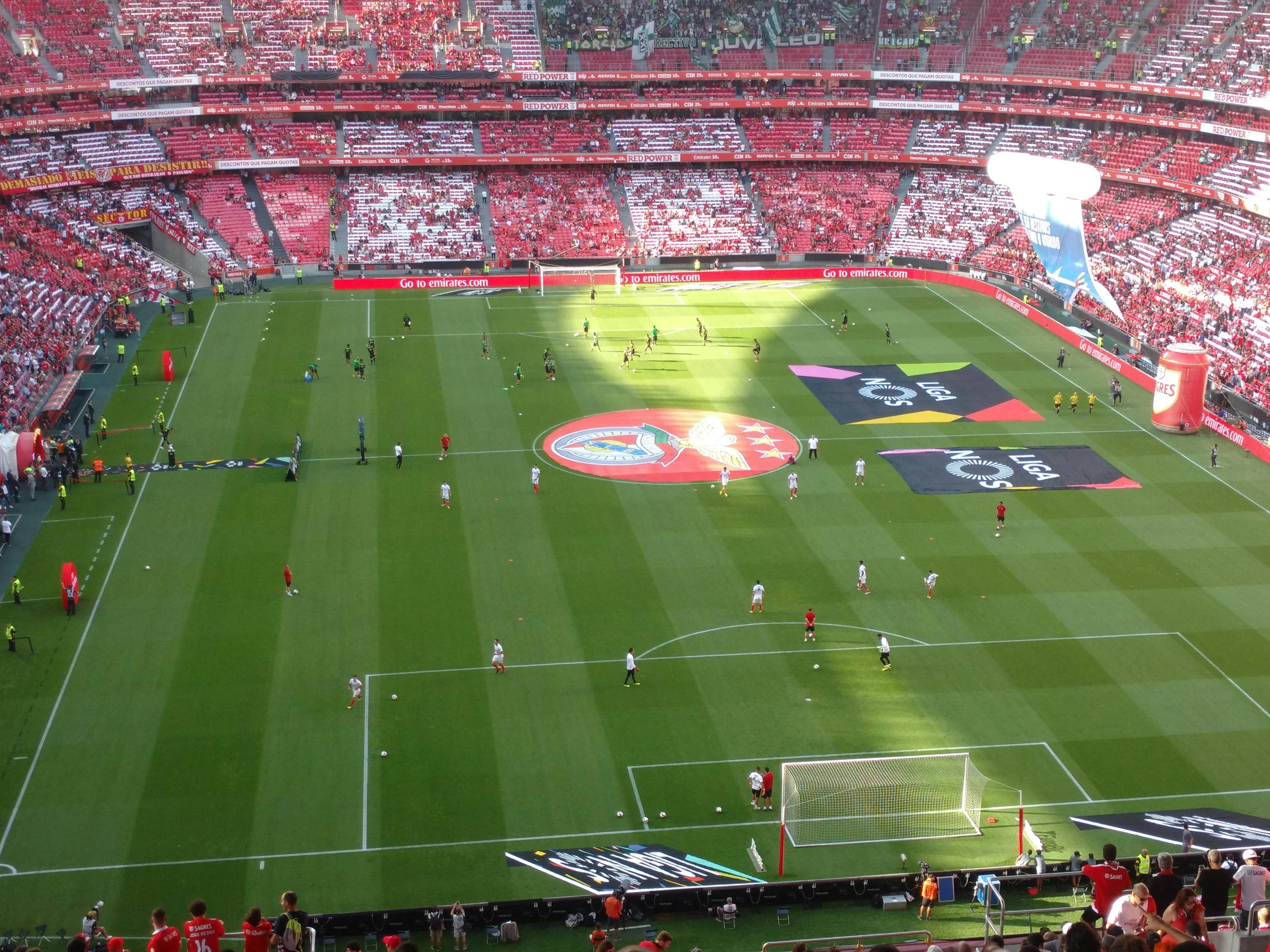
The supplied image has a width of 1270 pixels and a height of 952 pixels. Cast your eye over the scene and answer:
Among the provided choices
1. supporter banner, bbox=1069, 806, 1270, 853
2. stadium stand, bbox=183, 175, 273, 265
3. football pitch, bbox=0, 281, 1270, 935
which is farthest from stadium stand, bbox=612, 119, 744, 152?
supporter banner, bbox=1069, 806, 1270, 853

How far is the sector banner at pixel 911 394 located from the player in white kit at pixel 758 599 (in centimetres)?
1938

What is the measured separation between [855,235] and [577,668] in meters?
59.9

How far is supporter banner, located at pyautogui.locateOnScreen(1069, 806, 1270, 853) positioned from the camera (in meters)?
27.9

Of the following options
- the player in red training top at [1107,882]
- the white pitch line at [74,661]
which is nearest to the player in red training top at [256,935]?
the player in red training top at [1107,882]

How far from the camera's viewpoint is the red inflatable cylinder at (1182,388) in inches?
2163

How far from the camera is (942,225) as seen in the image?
89312 millimetres

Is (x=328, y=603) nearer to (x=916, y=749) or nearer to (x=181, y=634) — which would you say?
(x=181, y=634)

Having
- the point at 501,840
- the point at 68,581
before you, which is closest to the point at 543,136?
the point at 68,581

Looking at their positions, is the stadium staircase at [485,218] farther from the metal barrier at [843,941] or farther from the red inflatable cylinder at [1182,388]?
the metal barrier at [843,941]

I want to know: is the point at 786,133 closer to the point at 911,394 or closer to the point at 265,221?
the point at 265,221

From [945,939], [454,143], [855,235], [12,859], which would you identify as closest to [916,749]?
[945,939]

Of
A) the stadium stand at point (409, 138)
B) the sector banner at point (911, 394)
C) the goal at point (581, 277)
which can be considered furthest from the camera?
the stadium stand at point (409, 138)

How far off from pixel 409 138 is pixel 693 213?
20.7 metres

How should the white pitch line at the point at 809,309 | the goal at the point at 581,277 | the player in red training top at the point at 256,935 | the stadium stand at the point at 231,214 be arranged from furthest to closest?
the stadium stand at the point at 231,214
the goal at the point at 581,277
the white pitch line at the point at 809,309
the player in red training top at the point at 256,935
